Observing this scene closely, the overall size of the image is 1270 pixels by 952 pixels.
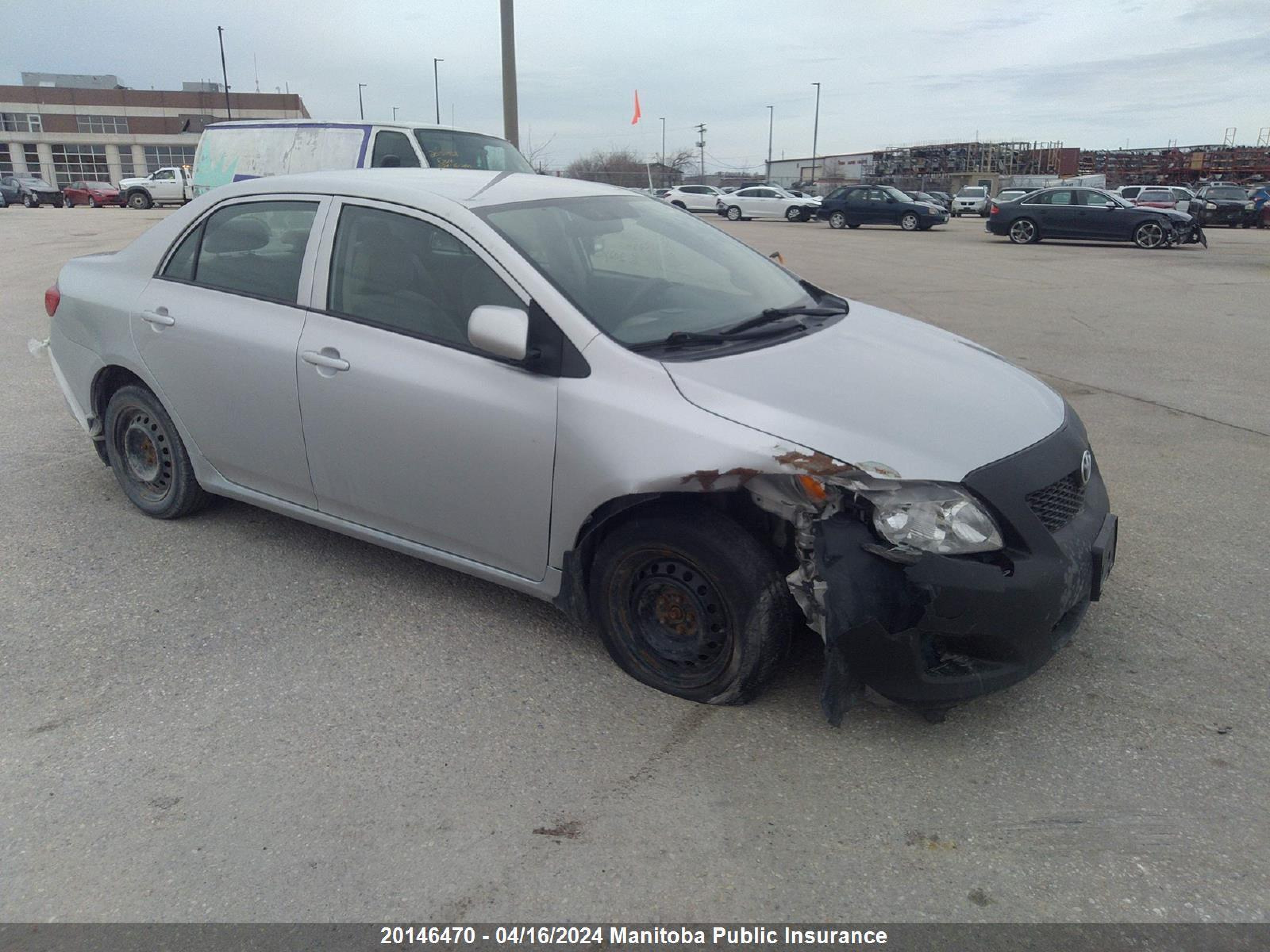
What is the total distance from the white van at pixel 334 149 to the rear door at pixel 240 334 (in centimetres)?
744

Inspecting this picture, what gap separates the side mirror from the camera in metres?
3.24

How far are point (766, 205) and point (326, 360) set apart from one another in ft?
119

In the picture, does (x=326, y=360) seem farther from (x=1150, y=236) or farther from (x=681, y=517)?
(x=1150, y=236)

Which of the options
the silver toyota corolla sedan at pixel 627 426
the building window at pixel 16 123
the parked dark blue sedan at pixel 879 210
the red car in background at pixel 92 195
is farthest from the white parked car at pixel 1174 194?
the building window at pixel 16 123

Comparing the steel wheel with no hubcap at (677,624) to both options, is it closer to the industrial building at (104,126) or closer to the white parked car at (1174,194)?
the white parked car at (1174,194)

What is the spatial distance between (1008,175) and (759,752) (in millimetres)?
76411

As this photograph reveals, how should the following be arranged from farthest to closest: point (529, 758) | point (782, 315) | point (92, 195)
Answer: point (92, 195) → point (782, 315) → point (529, 758)

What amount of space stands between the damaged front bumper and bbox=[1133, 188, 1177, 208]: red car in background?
3583 centimetres

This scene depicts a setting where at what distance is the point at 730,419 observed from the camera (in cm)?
298

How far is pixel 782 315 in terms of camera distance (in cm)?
391

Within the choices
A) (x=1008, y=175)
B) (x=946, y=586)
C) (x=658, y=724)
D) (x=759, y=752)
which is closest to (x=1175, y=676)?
(x=946, y=586)

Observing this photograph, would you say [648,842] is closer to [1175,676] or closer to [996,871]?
[996,871]

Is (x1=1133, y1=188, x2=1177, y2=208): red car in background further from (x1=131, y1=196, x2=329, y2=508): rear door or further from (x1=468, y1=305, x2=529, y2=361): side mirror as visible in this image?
(x1=468, y1=305, x2=529, y2=361): side mirror

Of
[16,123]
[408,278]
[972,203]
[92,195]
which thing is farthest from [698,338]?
[16,123]
